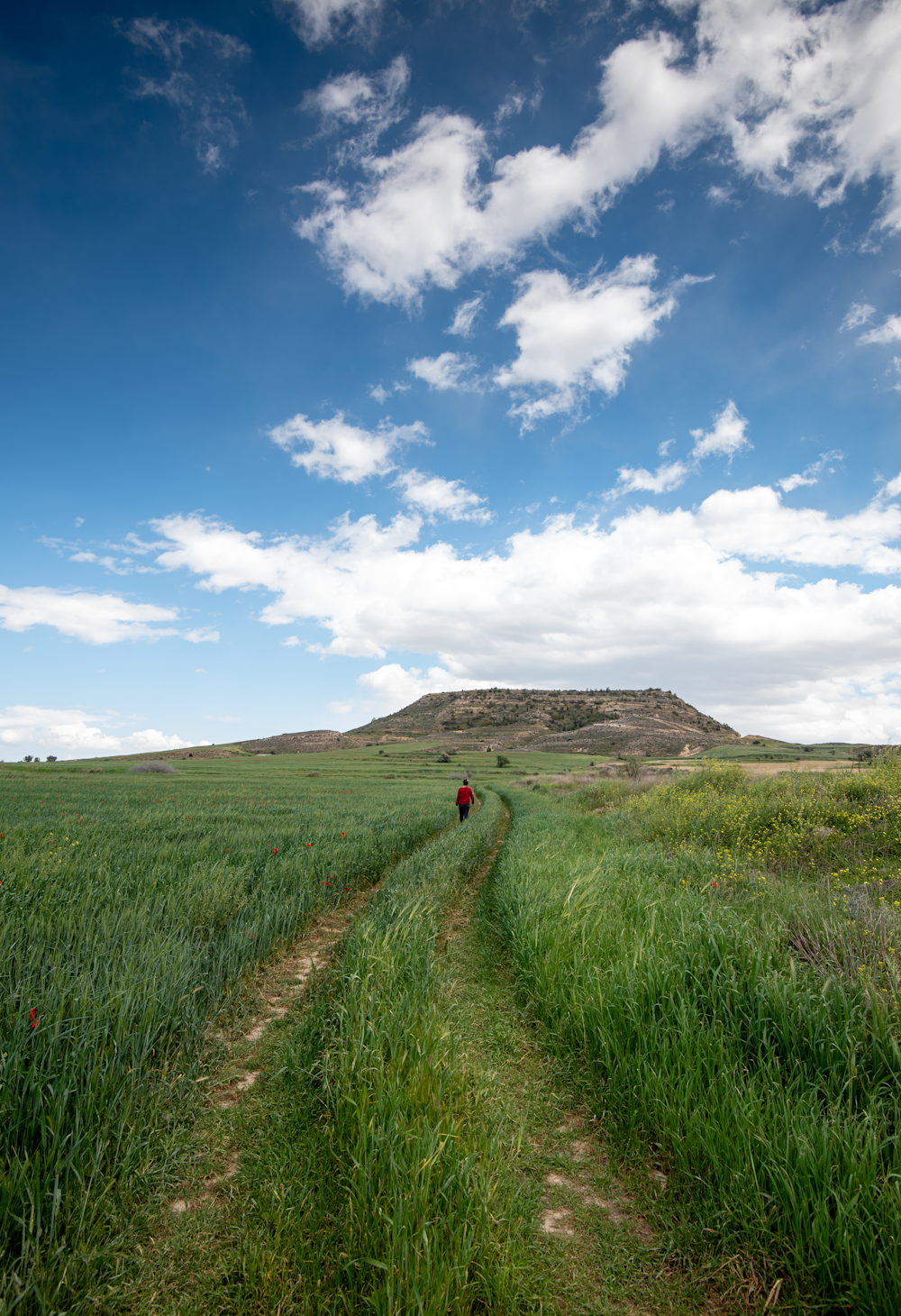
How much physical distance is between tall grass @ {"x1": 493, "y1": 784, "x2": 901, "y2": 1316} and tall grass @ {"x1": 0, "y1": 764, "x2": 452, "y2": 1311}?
340 cm

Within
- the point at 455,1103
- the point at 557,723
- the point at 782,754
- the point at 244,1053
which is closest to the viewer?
the point at 455,1103

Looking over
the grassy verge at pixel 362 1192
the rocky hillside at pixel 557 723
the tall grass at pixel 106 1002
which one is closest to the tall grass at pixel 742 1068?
the grassy verge at pixel 362 1192

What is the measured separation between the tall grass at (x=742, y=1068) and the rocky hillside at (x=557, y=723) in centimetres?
8854

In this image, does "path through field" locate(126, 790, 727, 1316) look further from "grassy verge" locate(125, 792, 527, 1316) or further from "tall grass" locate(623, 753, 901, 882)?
"tall grass" locate(623, 753, 901, 882)

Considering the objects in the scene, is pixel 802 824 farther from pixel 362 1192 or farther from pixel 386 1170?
pixel 362 1192

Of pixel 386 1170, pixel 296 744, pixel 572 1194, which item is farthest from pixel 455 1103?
pixel 296 744

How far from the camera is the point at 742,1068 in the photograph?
4309mm

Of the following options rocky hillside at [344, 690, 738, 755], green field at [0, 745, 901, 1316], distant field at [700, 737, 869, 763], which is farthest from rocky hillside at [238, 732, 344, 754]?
green field at [0, 745, 901, 1316]

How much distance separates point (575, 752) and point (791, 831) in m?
82.1

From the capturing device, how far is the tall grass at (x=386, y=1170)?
9.16ft

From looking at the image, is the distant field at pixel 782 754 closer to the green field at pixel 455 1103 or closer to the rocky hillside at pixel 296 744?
the green field at pixel 455 1103

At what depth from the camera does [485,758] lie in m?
85.8

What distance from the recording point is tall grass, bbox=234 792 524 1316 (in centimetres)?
279

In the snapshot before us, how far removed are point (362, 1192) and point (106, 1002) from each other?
2798 millimetres
